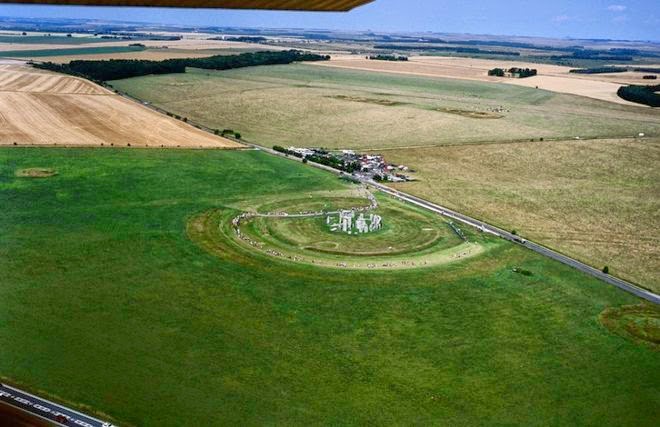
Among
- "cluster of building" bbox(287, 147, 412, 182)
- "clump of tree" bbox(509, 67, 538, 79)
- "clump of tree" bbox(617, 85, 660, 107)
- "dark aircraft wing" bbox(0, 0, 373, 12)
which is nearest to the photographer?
"dark aircraft wing" bbox(0, 0, 373, 12)

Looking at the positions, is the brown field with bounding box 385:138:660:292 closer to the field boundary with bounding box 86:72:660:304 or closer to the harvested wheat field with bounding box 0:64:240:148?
the field boundary with bounding box 86:72:660:304

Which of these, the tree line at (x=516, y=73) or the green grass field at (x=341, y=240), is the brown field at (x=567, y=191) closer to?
the green grass field at (x=341, y=240)

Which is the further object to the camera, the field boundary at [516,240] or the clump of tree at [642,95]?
the clump of tree at [642,95]

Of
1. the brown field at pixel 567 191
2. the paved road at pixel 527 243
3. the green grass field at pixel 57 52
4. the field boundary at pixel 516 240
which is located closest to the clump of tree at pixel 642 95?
the brown field at pixel 567 191

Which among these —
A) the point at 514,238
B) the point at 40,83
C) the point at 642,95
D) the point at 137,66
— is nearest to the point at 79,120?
the point at 40,83

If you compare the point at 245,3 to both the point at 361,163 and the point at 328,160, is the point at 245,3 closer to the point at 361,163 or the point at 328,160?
the point at 361,163

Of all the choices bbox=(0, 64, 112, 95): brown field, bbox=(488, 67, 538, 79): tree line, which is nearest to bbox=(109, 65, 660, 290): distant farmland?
bbox=(0, 64, 112, 95): brown field

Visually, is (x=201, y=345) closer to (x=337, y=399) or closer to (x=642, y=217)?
(x=337, y=399)
